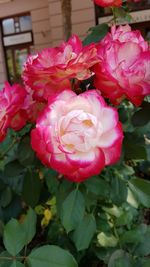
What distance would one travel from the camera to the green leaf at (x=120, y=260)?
0.91 metres

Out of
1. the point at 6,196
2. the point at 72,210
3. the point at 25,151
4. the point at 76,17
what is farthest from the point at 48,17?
the point at 72,210

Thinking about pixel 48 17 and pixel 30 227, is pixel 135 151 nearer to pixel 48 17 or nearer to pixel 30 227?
pixel 30 227

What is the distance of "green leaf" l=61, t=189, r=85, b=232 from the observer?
2.35 feet

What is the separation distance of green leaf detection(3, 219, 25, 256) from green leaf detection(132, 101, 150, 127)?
32cm

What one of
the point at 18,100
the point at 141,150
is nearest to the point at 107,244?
the point at 141,150

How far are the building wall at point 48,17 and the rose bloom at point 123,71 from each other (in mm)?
7965

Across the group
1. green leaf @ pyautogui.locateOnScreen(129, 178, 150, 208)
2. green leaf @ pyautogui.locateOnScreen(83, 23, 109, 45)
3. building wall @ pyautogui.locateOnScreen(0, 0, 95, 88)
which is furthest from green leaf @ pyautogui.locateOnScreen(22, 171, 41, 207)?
building wall @ pyautogui.locateOnScreen(0, 0, 95, 88)

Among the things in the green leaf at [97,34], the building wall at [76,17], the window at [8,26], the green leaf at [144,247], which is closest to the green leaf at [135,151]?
the green leaf at [144,247]

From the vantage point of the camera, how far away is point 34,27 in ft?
31.0

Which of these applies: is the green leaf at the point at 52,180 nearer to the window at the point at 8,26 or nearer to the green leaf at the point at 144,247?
the green leaf at the point at 144,247

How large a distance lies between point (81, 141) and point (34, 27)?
9330 millimetres

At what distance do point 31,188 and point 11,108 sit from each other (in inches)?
Answer: 10.5

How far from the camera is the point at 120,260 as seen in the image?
918 millimetres

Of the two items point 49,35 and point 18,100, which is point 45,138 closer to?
point 18,100
